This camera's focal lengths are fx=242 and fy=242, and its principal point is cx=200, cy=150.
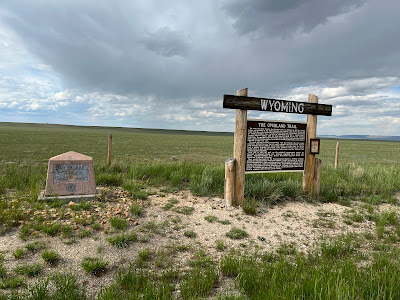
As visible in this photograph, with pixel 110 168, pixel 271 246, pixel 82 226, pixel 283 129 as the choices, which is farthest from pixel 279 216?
pixel 110 168

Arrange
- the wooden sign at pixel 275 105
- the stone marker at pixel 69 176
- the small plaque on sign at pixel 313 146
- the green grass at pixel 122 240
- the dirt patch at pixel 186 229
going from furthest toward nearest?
the small plaque on sign at pixel 313 146 < the wooden sign at pixel 275 105 < the stone marker at pixel 69 176 < the green grass at pixel 122 240 < the dirt patch at pixel 186 229

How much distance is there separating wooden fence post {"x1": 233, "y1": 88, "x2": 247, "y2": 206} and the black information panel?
189mm

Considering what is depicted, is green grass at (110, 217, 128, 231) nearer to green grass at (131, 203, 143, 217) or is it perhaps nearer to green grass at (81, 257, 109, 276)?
green grass at (131, 203, 143, 217)

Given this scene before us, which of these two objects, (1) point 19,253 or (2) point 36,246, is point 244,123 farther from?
(1) point 19,253

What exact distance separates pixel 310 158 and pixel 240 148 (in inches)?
104

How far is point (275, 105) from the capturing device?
679cm

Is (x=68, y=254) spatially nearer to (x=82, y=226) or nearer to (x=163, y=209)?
(x=82, y=226)

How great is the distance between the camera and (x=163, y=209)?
232 inches

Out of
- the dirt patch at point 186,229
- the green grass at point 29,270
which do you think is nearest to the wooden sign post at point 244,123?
the dirt patch at point 186,229

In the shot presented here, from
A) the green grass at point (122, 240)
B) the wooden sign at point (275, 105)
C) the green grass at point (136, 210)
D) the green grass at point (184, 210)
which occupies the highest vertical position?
the wooden sign at point (275, 105)

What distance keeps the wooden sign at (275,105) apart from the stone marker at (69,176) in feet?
13.0

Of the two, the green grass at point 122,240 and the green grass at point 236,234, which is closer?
the green grass at point 122,240

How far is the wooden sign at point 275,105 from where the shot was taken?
6.30 meters

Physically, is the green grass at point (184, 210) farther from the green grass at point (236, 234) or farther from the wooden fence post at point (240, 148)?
the wooden fence post at point (240, 148)
